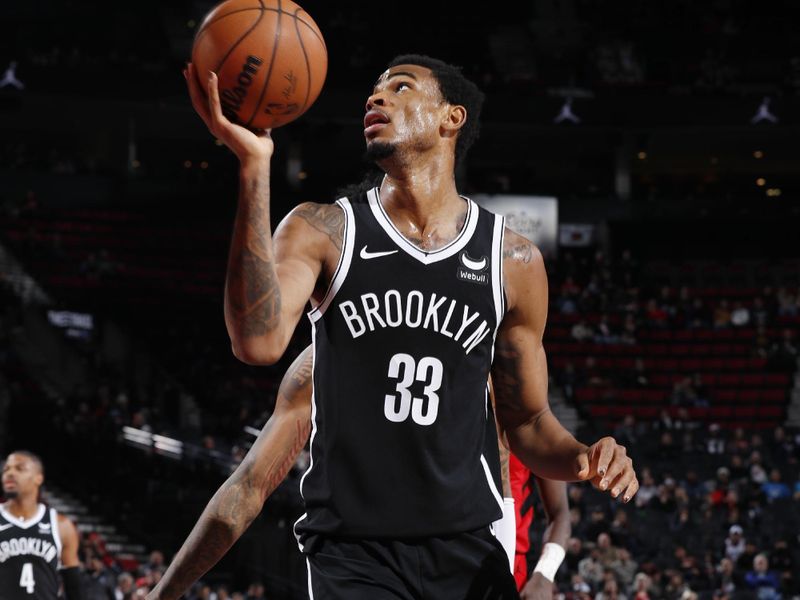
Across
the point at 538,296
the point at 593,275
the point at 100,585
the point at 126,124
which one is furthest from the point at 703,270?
the point at 538,296

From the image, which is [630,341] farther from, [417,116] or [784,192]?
[417,116]

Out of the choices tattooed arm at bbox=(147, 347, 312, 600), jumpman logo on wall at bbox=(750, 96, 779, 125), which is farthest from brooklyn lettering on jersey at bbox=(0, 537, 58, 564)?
jumpman logo on wall at bbox=(750, 96, 779, 125)

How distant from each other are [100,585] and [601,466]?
9.97 meters

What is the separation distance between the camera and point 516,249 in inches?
143

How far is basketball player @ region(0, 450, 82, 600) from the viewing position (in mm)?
7598

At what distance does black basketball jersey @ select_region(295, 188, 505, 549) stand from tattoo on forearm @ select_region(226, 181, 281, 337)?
1.19ft

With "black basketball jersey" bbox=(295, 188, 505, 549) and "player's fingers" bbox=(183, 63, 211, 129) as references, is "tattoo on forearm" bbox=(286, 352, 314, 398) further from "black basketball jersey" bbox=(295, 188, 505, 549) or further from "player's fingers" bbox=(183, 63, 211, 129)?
"player's fingers" bbox=(183, 63, 211, 129)

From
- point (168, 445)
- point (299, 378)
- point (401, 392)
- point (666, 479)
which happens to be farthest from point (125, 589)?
point (401, 392)

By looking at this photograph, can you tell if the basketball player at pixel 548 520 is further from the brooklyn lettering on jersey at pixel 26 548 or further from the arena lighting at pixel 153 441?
the arena lighting at pixel 153 441

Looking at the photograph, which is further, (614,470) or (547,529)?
(547,529)

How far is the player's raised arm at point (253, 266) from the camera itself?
9.53ft

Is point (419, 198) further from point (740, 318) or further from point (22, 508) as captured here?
point (740, 318)

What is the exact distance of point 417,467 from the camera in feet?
10.9

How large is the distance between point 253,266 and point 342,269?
1.43 ft
